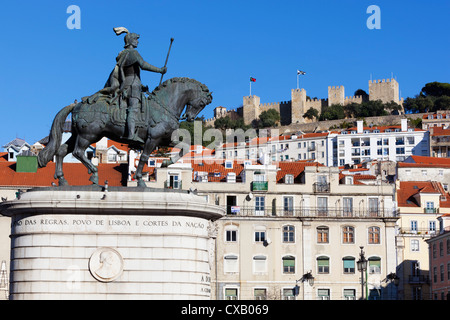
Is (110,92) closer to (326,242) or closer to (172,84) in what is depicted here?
(172,84)

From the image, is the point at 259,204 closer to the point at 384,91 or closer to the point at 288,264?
the point at 288,264

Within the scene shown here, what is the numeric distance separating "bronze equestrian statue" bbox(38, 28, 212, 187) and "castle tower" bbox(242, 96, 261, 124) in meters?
170

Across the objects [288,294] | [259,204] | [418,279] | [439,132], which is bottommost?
[288,294]

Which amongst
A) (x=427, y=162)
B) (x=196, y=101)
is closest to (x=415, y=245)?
(x=427, y=162)

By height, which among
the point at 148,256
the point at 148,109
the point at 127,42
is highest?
the point at 127,42

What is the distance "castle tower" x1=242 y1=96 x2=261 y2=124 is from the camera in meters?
194

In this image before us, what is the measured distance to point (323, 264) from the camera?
64188 millimetres

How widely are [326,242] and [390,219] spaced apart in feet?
16.4

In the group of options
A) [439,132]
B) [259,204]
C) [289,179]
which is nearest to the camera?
[259,204]

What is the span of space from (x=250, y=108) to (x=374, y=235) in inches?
5131

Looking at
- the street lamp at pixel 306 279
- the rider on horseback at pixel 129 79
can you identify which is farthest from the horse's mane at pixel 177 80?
the street lamp at pixel 306 279

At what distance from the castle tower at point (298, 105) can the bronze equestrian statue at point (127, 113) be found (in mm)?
166583
